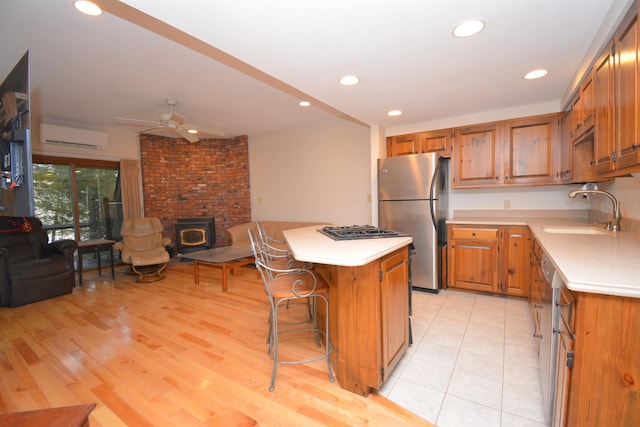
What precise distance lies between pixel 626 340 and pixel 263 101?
3930mm

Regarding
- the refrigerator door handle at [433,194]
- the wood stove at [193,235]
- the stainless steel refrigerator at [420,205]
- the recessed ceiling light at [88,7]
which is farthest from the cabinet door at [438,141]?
Answer: the wood stove at [193,235]

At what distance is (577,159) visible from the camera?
2.59 m

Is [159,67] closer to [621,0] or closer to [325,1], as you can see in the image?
[325,1]

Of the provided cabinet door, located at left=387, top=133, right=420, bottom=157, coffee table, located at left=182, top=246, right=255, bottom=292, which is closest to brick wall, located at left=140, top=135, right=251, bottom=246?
coffee table, located at left=182, top=246, right=255, bottom=292

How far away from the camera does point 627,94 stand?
138 centimetres

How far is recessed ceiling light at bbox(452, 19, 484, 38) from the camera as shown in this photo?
1646 millimetres

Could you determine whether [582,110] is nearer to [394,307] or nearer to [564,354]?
[564,354]

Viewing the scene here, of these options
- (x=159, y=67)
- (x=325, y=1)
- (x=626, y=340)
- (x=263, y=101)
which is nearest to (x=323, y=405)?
(x=626, y=340)

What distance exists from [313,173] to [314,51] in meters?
3.24

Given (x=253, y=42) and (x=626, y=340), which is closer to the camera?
(x=626, y=340)

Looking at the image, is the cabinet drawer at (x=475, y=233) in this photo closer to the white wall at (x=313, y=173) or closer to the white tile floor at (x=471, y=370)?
the white tile floor at (x=471, y=370)

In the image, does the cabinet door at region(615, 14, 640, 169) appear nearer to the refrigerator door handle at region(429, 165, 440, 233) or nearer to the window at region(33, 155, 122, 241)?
the refrigerator door handle at region(429, 165, 440, 233)

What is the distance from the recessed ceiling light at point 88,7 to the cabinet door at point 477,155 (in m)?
3.65

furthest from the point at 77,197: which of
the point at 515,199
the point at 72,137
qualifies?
the point at 515,199
